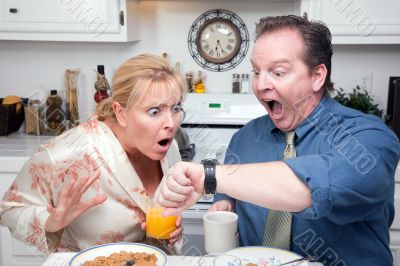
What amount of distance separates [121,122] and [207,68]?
140 centimetres

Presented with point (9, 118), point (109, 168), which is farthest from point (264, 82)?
point (9, 118)

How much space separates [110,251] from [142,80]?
51cm

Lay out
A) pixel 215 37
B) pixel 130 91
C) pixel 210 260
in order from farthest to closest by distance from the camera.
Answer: pixel 215 37, pixel 130 91, pixel 210 260

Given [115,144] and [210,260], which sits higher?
[115,144]

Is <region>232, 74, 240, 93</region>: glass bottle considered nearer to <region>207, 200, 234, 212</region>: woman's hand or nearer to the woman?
the woman

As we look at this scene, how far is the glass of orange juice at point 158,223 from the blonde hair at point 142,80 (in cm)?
33

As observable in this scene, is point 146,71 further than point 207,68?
No

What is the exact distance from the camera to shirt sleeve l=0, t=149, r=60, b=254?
136 cm

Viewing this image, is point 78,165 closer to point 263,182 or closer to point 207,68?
point 263,182

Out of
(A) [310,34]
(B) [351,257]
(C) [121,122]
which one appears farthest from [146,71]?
(B) [351,257]

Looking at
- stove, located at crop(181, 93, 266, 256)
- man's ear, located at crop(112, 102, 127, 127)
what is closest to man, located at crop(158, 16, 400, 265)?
man's ear, located at crop(112, 102, 127, 127)

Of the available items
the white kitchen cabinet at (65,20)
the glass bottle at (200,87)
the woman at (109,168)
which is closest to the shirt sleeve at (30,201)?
the woman at (109,168)

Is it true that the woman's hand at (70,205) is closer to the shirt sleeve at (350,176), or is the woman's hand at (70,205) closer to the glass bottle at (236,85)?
the shirt sleeve at (350,176)

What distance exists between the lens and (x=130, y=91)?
55.5 inches
